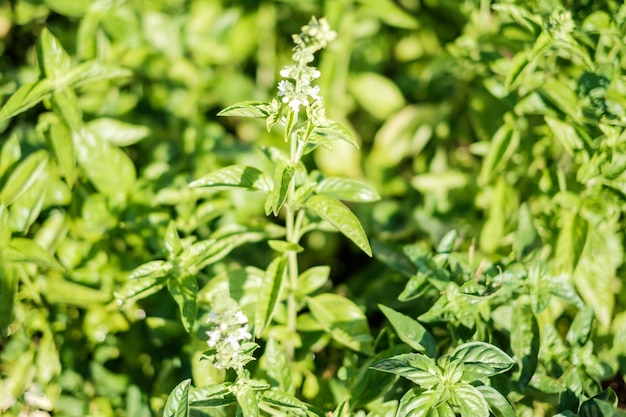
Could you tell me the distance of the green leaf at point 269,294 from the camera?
151cm

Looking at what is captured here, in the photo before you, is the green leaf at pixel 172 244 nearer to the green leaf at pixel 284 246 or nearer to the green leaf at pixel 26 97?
the green leaf at pixel 284 246

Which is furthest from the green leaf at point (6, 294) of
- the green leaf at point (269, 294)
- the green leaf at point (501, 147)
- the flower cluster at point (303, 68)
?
the green leaf at point (501, 147)

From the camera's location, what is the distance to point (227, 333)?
131 centimetres

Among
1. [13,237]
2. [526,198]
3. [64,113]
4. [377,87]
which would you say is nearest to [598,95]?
[526,198]

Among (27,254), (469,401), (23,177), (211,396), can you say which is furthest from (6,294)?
(469,401)

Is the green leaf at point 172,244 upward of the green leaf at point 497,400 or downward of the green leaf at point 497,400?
upward

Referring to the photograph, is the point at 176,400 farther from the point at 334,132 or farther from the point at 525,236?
the point at 525,236

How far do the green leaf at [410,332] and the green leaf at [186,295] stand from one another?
484mm

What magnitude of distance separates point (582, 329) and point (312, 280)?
75 cm

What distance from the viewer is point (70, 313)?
206cm

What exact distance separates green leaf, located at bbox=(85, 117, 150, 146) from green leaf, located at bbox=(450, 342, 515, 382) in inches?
52.6

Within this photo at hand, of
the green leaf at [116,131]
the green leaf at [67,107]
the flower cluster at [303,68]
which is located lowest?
the green leaf at [116,131]

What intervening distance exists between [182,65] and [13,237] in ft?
3.29

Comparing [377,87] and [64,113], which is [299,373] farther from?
[377,87]
